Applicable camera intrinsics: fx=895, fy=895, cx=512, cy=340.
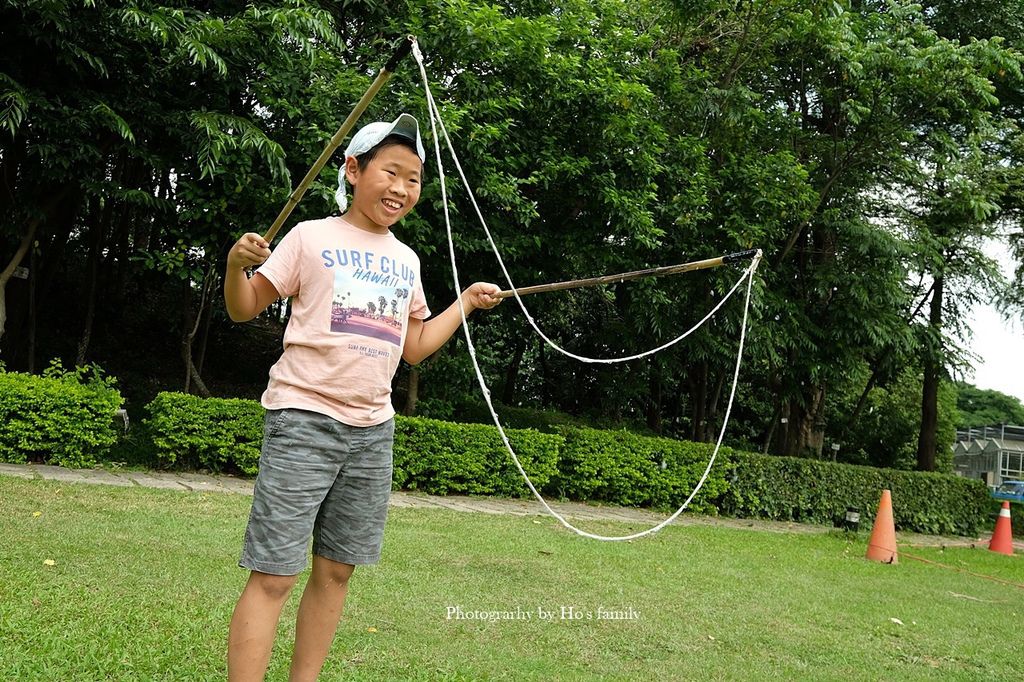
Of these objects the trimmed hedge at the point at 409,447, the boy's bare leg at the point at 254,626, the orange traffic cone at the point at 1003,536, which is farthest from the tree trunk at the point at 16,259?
the orange traffic cone at the point at 1003,536

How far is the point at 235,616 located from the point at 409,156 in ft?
4.41

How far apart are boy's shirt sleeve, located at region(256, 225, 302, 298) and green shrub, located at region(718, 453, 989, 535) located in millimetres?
10083

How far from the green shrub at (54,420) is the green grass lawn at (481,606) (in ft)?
4.36

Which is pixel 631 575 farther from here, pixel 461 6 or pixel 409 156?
pixel 461 6

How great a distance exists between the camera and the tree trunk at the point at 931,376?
1390cm

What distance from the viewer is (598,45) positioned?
10.3 metres

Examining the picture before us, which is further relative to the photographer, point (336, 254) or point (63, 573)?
point (63, 573)

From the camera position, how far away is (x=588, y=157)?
1030 cm

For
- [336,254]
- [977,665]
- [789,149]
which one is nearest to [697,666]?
[977,665]

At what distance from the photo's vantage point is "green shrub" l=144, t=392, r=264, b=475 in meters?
8.75

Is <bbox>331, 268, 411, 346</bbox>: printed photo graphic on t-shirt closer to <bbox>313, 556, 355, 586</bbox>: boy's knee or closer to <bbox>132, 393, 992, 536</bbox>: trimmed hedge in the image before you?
<bbox>313, 556, 355, 586</bbox>: boy's knee

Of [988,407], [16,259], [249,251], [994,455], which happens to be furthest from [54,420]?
[988,407]

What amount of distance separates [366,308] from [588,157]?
8.17 metres

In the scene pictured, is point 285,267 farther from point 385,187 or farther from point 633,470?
point 633,470
